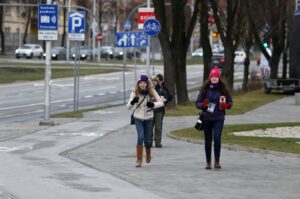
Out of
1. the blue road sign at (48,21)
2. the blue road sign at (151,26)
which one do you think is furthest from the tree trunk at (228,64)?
the blue road sign at (48,21)

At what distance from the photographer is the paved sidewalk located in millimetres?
11945

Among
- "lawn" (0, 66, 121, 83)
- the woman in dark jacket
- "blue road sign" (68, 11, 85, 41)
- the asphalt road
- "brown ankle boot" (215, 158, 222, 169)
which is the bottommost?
the asphalt road

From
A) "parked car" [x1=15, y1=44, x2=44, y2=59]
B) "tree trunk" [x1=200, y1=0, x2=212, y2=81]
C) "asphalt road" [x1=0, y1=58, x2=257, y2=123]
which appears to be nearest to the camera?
"asphalt road" [x1=0, y1=58, x2=257, y2=123]

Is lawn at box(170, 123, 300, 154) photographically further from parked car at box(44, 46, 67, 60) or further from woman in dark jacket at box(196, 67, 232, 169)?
parked car at box(44, 46, 67, 60)

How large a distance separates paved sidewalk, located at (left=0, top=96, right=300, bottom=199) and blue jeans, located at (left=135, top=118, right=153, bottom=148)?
461 mm

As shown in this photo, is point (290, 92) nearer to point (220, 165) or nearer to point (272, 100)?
point (272, 100)

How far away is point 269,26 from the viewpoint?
50.8m

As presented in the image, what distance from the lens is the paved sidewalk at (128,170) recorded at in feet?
39.2

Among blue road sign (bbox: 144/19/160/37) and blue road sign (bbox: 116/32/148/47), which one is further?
blue road sign (bbox: 116/32/148/47)

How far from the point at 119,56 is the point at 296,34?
Result: 2462 inches

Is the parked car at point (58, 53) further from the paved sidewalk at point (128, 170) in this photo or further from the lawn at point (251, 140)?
the lawn at point (251, 140)

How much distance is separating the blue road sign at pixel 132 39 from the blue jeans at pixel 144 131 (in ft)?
61.7

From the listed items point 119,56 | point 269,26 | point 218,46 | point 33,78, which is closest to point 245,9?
point 269,26

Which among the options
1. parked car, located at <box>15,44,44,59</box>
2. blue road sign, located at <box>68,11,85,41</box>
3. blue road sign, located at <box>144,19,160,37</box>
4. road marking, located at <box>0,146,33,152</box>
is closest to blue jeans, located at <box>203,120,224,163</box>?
road marking, located at <box>0,146,33,152</box>
